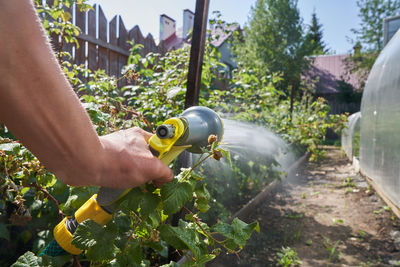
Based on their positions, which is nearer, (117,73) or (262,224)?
(262,224)

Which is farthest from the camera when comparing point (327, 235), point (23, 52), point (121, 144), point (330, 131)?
point (330, 131)

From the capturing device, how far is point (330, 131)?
55.4 ft

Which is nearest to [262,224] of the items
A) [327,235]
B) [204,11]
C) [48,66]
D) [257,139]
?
[327,235]

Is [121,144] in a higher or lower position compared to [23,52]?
lower

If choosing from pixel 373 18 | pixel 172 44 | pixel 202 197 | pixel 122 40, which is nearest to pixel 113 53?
pixel 122 40

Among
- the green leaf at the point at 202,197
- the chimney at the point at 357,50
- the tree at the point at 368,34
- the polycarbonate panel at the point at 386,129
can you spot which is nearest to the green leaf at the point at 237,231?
the green leaf at the point at 202,197

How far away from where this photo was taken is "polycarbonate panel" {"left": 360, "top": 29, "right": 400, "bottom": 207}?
3236mm

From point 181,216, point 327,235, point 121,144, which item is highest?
point 121,144

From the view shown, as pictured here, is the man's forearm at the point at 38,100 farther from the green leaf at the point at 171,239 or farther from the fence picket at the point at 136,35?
the fence picket at the point at 136,35

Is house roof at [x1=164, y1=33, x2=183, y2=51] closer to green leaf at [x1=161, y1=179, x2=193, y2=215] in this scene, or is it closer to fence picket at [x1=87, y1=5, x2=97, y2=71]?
fence picket at [x1=87, y1=5, x2=97, y2=71]

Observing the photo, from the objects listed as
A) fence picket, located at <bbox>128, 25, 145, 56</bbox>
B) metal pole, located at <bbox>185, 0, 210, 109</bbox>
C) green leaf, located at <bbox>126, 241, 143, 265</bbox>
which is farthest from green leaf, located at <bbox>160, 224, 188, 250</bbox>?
fence picket, located at <bbox>128, 25, 145, 56</bbox>

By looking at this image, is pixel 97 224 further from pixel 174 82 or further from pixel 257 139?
pixel 257 139

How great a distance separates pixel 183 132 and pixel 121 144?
25 centimetres

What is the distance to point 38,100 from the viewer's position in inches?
21.1
